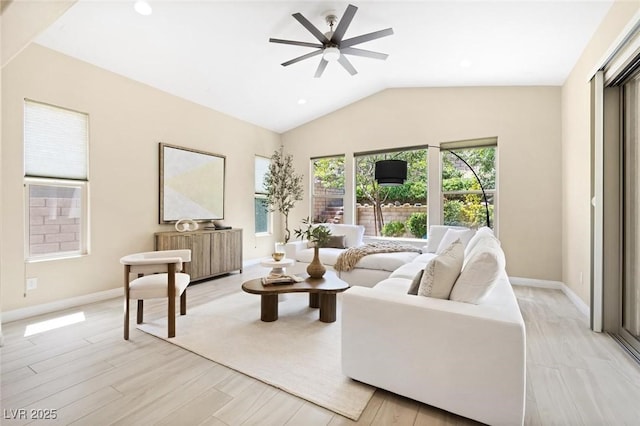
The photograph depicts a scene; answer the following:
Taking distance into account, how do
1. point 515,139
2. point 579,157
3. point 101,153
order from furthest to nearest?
point 515,139 → point 101,153 → point 579,157

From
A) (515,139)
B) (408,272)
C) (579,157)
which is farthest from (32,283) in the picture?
(515,139)

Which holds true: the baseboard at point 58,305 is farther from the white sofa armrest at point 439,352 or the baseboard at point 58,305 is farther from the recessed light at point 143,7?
the white sofa armrest at point 439,352

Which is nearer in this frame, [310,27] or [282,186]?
[310,27]

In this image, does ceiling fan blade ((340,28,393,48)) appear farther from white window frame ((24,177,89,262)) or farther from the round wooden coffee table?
white window frame ((24,177,89,262))

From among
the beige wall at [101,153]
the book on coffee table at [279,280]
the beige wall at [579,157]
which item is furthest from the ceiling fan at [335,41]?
the book on coffee table at [279,280]

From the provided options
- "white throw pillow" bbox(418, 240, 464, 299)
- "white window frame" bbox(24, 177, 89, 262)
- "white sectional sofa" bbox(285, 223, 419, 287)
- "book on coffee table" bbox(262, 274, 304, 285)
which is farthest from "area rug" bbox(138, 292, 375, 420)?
"white window frame" bbox(24, 177, 89, 262)

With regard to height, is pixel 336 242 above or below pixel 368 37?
below

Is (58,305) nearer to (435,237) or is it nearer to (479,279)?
(479,279)

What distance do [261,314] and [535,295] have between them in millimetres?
3541

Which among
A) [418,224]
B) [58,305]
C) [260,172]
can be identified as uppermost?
[260,172]

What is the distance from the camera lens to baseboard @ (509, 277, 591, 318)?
10.8ft

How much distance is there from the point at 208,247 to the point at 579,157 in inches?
197

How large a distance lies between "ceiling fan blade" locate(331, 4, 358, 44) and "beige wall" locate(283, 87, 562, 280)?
8.46 feet

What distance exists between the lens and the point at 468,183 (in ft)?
15.9
